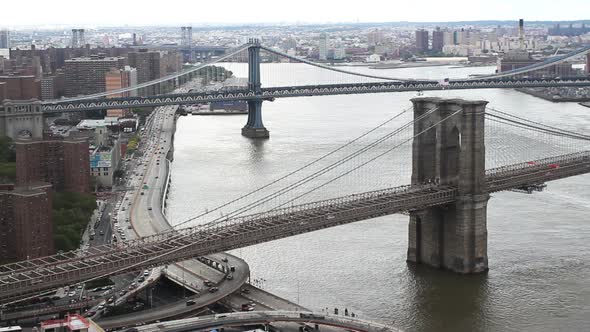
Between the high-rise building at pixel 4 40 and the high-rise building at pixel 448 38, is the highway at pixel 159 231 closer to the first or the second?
the high-rise building at pixel 4 40

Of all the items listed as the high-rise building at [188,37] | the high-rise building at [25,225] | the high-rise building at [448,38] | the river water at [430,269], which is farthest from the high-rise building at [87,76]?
the high-rise building at [448,38]

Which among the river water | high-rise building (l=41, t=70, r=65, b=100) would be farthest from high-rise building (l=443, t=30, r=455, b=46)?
the river water

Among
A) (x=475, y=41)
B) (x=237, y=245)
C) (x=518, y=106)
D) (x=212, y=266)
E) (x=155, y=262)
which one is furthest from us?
(x=475, y=41)

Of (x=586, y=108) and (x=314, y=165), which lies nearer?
(x=314, y=165)

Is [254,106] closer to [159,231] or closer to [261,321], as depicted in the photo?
[159,231]

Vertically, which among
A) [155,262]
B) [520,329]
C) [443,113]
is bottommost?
[520,329]

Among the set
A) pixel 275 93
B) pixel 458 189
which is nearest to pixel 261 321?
pixel 458 189

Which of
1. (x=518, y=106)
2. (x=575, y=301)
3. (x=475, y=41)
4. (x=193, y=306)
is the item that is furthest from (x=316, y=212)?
(x=475, y=41)

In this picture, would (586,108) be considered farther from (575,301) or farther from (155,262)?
(155,262)
